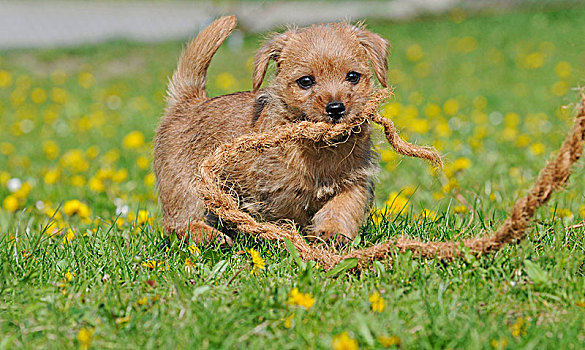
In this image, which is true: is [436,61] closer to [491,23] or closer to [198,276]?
[491,23]

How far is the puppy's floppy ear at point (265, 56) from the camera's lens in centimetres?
339

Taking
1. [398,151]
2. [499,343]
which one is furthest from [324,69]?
[499,343]

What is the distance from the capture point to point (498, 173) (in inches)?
185

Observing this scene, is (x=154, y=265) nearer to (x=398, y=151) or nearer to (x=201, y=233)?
(x=201, y=233)

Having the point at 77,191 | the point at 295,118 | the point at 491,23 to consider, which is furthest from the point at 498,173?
the point at 491,23

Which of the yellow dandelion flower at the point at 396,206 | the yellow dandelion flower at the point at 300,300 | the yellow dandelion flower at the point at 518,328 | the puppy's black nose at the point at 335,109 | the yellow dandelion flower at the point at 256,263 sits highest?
the puppy's black nose at the point at 335,109

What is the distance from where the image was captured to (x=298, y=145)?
10.2 ft

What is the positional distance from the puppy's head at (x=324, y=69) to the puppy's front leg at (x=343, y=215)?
43 centimetres

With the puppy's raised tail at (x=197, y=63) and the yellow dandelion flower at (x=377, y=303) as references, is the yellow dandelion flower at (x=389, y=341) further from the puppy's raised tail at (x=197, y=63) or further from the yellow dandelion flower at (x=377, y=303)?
the puppy's raised tail at (x=197, y=63)

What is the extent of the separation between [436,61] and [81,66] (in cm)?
587

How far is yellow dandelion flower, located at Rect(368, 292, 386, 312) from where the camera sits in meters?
2.21

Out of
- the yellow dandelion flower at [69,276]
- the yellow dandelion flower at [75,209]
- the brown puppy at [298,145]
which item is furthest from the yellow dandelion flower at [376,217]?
the yellow dandelion flower at [75,209]

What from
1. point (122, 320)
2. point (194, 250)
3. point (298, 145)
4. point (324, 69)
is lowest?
point (194, 250)

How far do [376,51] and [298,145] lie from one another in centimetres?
66
